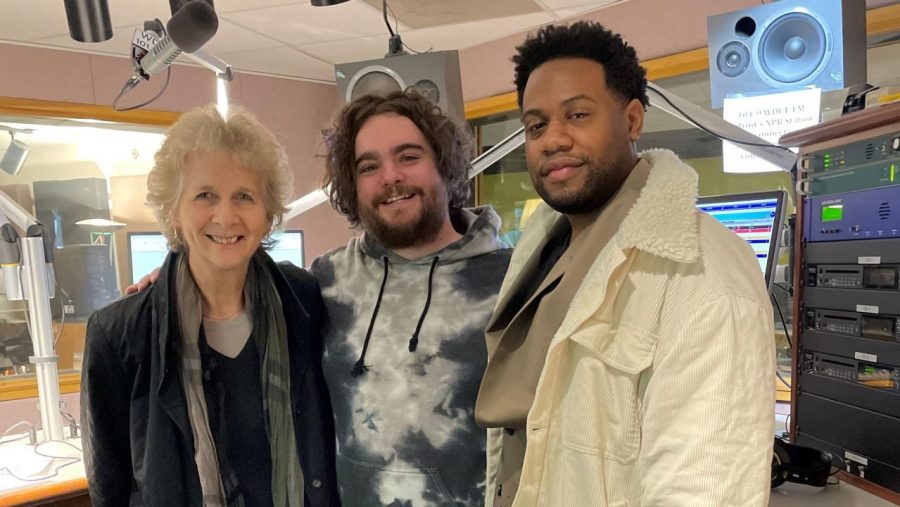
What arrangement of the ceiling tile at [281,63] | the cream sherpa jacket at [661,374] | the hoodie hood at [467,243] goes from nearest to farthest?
the cream sherpa jacket at [661,374] → the hoodie hood at [467,243] → the ceiling tile at [281,63]

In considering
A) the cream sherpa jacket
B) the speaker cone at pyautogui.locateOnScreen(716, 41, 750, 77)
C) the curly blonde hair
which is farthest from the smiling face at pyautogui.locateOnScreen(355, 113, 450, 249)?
the speaker cone at pyautogui.locateOnScreen(716, 41, 750, 77)

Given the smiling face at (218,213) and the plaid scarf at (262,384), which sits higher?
the smiling face at (218,213)

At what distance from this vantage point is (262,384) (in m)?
1.27

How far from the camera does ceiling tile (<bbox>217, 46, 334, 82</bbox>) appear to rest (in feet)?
10.8

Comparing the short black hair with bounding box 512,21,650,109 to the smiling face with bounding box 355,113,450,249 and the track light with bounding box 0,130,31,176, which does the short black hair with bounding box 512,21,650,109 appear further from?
the track light with bounding box 0,130,31,176

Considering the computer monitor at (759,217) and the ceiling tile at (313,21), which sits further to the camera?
the ceiling tile at (313,21)

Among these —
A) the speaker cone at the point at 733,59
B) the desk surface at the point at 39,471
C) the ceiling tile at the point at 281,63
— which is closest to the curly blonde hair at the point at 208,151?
the desk surface at the point at 39,471

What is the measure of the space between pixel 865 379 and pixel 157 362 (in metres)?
1.35

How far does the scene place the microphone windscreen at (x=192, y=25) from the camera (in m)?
1.36

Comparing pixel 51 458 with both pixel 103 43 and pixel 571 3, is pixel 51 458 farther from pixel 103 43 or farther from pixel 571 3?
pixel 571 3

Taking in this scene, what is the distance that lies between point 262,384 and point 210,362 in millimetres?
115

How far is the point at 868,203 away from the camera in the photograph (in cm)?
111

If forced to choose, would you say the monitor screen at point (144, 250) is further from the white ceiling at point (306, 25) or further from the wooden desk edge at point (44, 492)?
the wooden desk edge at point (44, 492)

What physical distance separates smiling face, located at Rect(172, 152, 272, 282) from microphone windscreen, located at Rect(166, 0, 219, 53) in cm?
32
